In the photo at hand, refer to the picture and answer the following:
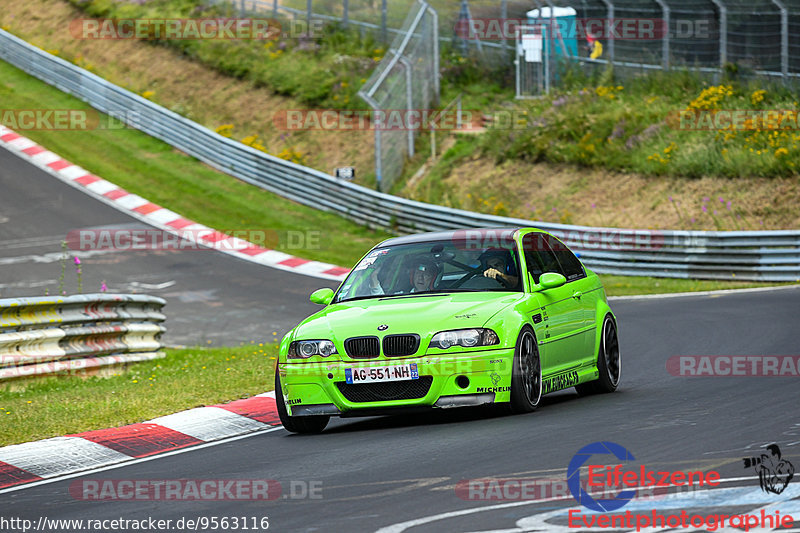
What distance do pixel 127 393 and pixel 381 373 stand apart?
3.98 m

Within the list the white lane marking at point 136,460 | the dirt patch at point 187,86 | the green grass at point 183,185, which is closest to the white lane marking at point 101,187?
the green grass at point 183,185

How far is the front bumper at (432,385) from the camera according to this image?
8500mm

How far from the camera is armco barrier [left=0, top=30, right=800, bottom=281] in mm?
21672

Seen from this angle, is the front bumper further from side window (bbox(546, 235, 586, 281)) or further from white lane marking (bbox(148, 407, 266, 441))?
side window (bbox(546, 235, 586, 281))

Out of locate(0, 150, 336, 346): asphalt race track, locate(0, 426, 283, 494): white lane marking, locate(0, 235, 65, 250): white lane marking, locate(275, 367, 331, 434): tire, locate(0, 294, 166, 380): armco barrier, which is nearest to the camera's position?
locate(0, 426, 283, 494): white lane marking

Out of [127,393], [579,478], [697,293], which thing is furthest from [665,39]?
[579,478]

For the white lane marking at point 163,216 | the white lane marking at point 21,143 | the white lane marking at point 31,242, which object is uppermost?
the white lane marking at point 21,143

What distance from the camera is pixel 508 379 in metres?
8.59

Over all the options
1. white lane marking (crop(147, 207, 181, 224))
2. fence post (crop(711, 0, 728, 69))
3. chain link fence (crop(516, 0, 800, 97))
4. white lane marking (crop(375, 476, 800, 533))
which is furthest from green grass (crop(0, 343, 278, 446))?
fence post (crop(711, 0, 728, 69))

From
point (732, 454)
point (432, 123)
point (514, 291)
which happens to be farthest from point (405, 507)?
point (432, 123)

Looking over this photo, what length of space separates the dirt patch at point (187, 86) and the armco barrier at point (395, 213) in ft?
4.99

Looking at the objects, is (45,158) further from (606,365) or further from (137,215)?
(606,365)

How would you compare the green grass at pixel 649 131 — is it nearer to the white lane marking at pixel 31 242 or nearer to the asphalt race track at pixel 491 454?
the white lane marking at pixel 31 242

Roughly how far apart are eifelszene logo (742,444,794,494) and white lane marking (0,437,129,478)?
431 centimetres
